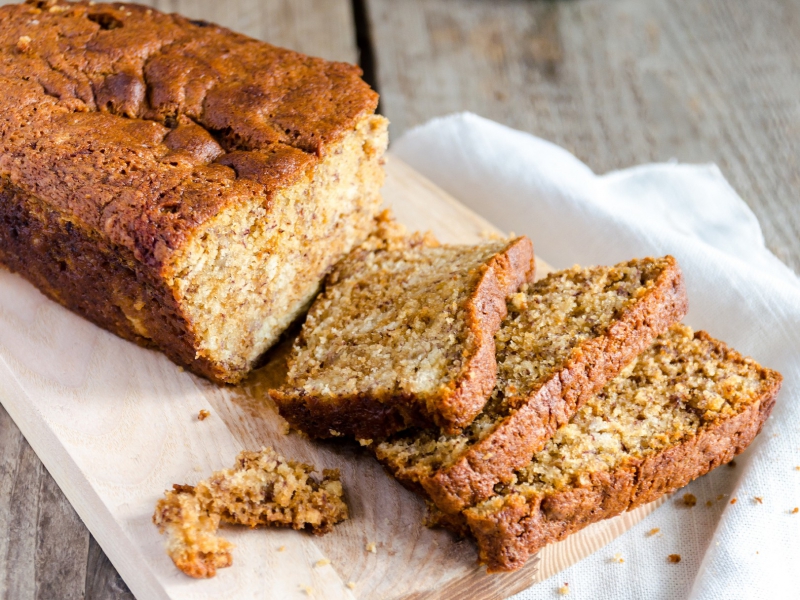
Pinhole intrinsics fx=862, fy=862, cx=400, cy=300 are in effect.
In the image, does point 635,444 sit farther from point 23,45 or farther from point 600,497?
point 23,45

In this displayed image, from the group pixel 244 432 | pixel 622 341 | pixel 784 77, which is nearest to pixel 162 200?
pixel 244 432

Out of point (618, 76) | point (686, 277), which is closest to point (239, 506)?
point (686, 277)

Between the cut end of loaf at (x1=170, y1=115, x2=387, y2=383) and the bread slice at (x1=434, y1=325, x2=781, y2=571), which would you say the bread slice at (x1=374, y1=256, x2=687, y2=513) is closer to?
the bread slice at (x1=434, y1=325, x2=781, y2=571)

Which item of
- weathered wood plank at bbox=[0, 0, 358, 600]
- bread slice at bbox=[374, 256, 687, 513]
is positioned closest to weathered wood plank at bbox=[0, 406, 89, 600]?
weathered wood plank at bbox=[0, 0, 358, 600]

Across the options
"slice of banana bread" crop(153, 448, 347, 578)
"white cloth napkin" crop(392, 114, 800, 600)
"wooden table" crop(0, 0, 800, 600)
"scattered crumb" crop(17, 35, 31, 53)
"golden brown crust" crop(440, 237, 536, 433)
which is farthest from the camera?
"wooden table" crop(0, 0, 800, 600)

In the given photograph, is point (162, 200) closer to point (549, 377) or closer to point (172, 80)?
point (172, 80)

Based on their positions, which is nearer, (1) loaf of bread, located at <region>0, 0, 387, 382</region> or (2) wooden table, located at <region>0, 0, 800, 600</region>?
(1) loaf of bread, located at <region>0, 0, 387, 382</region>
